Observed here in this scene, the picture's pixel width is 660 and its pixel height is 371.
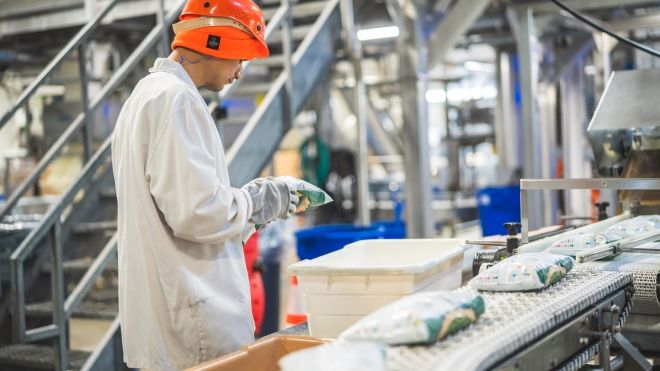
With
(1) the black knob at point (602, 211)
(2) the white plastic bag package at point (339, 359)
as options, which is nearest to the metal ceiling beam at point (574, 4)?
(1) the black knob at point (602, 211)

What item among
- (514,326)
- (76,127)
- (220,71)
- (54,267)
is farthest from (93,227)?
(514,326)

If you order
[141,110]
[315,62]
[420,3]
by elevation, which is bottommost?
[141,110]

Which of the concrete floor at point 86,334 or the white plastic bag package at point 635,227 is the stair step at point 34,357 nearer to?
the concrete floor at point 86,334

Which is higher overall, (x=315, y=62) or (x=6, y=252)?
(x=315, y=62)

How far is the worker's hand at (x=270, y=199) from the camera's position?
90.9 inches

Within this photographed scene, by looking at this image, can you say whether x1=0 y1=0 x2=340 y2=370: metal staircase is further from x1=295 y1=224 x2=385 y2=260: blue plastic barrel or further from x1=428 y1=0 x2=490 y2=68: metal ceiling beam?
x1=428 y1=0 x2=490 y2=68: metal ceiling beam

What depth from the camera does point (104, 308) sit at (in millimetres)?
4570

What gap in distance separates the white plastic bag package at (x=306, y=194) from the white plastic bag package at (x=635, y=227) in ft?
3.66

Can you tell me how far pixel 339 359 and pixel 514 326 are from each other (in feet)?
1.59

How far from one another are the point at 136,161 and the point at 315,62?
3281 mm

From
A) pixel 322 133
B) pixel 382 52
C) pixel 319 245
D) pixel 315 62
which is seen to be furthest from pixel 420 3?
pixel 382 52

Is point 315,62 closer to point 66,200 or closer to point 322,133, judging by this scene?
point 66,200

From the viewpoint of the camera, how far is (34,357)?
4.22 meters

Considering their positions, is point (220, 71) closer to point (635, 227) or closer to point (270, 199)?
point (270, 199)
